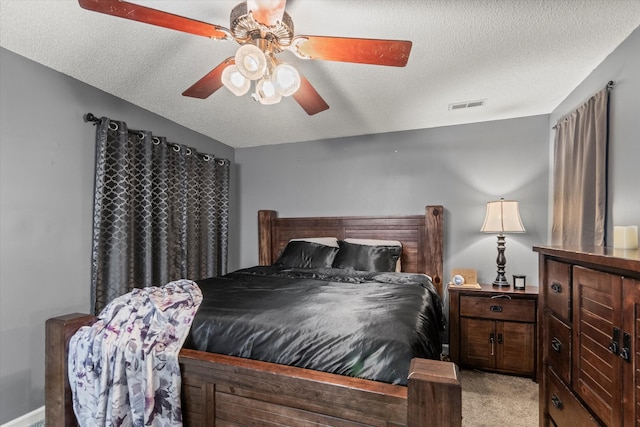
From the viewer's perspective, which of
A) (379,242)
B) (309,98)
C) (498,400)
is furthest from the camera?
(379,242)

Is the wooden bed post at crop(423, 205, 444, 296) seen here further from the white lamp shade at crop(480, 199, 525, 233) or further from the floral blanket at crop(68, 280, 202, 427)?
the floral blanket at crop(68, 280, 202, 427)

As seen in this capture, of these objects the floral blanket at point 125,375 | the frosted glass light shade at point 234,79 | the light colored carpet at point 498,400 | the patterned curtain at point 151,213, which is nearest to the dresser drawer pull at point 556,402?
the light colored carpet at point 498,400

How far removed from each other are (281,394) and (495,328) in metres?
2.21

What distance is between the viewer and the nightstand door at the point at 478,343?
8.55 ft

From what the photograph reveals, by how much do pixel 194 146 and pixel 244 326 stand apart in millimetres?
2604

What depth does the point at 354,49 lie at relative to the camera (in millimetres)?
1420

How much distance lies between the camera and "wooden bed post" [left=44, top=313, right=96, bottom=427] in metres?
1.37

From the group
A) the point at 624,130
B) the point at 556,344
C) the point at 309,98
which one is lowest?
the point at 556,344

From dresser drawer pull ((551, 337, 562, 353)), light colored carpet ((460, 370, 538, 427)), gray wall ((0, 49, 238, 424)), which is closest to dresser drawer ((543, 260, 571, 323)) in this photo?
dresser drawer pull ((551, 337, 562, 353))

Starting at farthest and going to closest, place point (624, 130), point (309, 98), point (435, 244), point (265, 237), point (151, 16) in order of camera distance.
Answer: point (265, 237) < point (435, 244) < point (309, 98) < point (624, 130) < point (151, 16)

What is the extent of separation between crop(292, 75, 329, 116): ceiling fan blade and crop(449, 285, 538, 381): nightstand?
6.60ft

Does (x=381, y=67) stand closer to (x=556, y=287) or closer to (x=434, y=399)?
(x=556, y=287)

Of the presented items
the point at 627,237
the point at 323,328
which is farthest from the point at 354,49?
the point at 627,237

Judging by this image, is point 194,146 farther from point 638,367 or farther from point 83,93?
point 638,367
